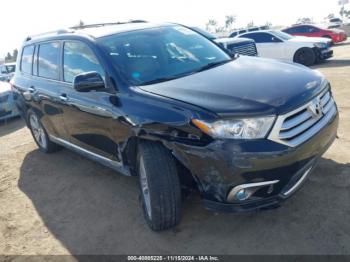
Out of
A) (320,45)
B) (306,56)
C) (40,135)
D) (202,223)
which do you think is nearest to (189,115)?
(202,223)

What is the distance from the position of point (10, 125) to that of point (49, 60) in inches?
193

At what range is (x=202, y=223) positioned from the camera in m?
3.55

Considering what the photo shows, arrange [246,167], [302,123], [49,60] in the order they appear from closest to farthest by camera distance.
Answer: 1. [246,167]
2. [302,123]
3. [49,60]

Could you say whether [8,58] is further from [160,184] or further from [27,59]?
[160,184]

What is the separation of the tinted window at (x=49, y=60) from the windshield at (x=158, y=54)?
43.2 inches

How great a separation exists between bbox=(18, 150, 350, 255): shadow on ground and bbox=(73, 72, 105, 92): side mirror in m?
1.35

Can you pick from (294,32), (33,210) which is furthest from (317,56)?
(33,210)

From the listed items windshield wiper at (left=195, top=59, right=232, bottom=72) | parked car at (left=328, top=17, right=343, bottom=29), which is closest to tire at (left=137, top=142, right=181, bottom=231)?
windshield wiper at (left=195, top=59, right=232, bottom=72)

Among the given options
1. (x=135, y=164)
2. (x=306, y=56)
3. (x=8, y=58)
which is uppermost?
(x=135, y=164)

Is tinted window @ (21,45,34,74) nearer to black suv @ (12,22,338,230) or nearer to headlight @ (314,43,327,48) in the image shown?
black suv @ (12,22,338,230)

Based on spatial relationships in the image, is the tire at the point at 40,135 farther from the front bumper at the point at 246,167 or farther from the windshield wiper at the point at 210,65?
the front bumper at the point at 246,167

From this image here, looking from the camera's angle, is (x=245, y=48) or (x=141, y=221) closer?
(x=141, y=221)

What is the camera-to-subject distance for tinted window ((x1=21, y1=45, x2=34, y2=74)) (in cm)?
586

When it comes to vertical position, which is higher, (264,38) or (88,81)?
(88,81)
